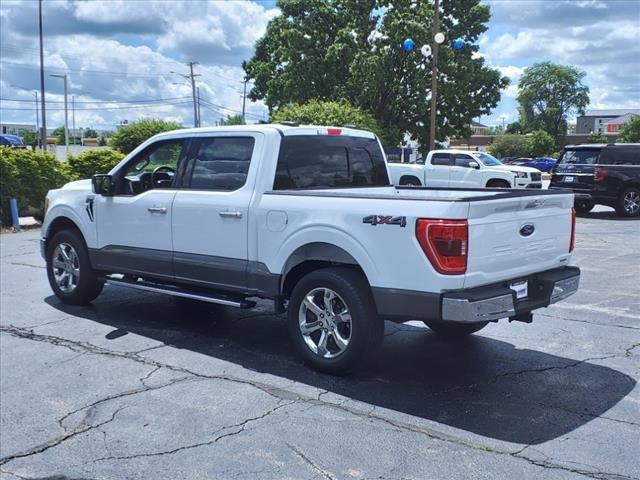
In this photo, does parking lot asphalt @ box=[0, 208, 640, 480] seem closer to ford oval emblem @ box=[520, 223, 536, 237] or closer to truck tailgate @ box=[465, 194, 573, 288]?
truck tailgate @ box=[465, 194, 573, 288]

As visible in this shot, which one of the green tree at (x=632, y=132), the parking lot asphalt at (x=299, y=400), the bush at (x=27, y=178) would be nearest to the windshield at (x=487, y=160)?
the bush at (x=27, y=178)

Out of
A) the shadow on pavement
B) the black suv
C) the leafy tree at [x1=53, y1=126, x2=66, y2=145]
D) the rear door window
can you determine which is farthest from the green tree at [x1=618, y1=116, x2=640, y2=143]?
the leafy tree at [x1=53, y1=126, x2=66, y2=145]

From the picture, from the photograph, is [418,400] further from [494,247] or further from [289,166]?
[289,166]

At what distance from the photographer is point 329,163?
248 inches

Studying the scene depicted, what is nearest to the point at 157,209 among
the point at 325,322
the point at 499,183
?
the point at 325,322

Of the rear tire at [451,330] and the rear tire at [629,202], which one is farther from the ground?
the rear tire at [629,202]

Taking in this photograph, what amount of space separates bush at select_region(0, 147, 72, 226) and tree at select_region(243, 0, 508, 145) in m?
21.5

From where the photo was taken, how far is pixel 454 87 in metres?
37.6

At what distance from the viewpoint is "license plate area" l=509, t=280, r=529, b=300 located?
492 centimetres

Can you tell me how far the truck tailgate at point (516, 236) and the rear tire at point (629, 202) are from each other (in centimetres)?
1288

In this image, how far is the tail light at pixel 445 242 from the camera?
4.47 meters

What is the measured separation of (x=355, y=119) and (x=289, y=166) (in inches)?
735

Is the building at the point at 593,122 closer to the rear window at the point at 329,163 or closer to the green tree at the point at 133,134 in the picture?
the green tree at the point at 133,134

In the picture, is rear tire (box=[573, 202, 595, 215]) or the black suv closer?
the black suv
